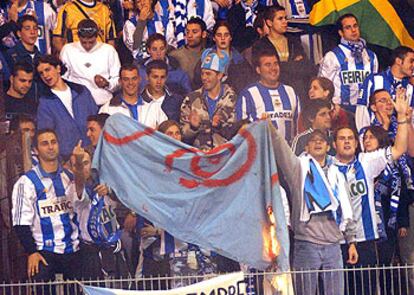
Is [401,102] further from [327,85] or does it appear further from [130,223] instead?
[130,223]

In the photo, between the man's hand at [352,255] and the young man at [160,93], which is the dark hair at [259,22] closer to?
the young man at [160,93]

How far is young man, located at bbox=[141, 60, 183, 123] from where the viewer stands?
52.4 feet

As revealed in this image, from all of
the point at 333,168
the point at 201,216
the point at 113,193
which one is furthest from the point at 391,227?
the point at 113,193

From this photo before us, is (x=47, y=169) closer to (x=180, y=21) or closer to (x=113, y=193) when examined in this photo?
(x=113, y=193)

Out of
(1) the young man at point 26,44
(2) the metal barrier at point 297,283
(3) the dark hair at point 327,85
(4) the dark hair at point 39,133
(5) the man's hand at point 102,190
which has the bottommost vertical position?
(2) the metal barrier at point 297,283

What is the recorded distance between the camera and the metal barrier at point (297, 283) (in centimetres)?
1527

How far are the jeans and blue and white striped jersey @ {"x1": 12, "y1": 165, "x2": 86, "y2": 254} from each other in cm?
261

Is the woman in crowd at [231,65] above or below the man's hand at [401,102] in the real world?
above

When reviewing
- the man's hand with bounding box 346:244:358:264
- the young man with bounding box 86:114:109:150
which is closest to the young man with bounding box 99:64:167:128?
the young man with bounding box 86:114:109:150

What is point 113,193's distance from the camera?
15555mm

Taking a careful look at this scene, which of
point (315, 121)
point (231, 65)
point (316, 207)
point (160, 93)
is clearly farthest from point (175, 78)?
point (316, 207)

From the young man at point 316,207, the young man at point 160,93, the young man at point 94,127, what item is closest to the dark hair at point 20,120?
the young man at point 94,127

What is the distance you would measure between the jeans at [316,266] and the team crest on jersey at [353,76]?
205 centimetres

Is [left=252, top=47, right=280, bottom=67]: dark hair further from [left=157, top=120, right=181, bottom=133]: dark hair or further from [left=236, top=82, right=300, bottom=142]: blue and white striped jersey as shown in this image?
[left=157, top=120, right=181, bottom=133]: dark hair
